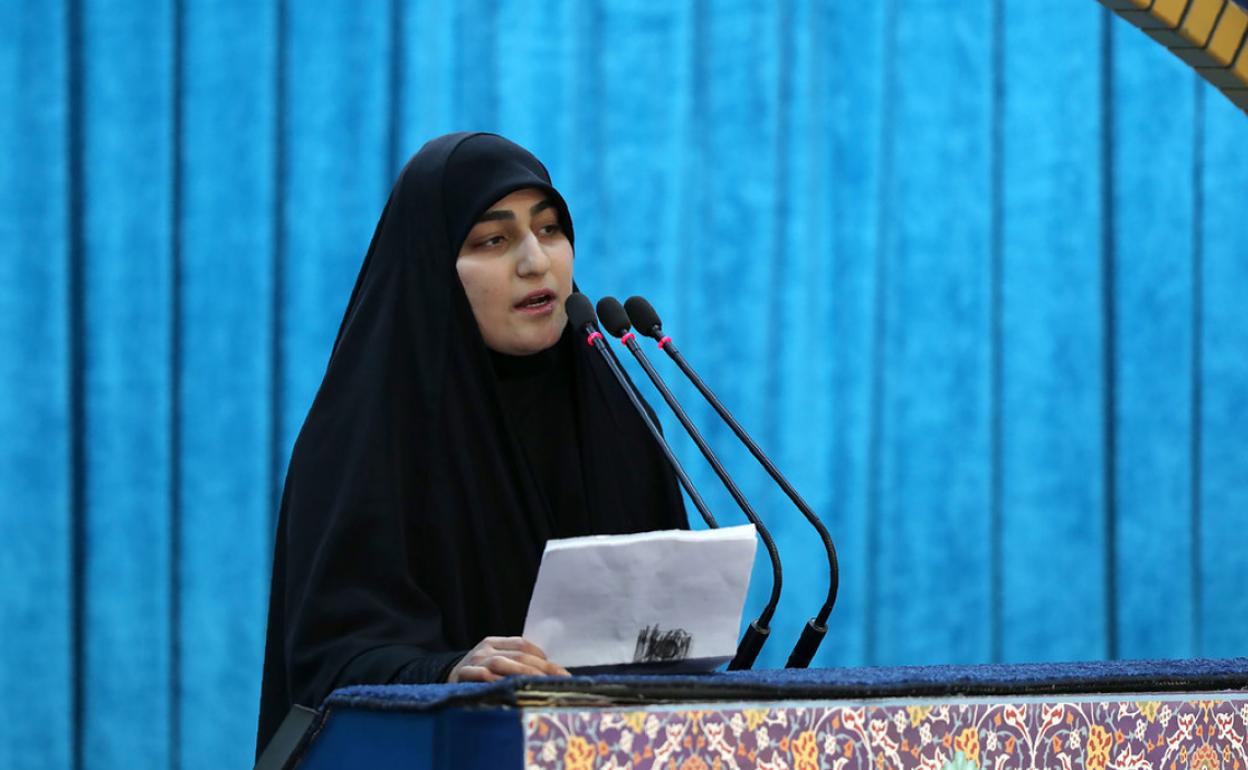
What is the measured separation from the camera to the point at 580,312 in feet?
4.99

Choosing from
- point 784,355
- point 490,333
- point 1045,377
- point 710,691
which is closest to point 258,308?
point 784,355

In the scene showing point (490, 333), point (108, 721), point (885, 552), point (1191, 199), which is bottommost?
point (108, 721)

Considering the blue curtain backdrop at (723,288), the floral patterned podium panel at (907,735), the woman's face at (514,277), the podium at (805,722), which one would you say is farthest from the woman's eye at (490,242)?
the blue curtain backdrop at (723,288)

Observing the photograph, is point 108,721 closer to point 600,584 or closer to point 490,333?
point 490,333

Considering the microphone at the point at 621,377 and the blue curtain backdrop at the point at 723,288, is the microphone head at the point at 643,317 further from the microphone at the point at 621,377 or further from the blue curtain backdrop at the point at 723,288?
the blue curtain backdrop at the point at 723,288

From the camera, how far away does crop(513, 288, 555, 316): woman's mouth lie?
1.70 metres

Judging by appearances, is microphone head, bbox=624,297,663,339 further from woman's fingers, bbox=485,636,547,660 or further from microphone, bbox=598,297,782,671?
woman's fingers, bbox=485,636,547,660

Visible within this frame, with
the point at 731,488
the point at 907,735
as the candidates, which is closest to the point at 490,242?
the point at 731,488

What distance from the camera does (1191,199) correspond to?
10.8 feet

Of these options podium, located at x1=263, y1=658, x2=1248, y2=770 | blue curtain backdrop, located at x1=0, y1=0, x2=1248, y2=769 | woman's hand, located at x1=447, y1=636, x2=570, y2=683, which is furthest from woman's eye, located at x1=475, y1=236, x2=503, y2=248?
blue curtain backdrop, located at x1=0, y1=0, x2=1248, y2=769

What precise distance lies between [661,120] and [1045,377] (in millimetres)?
973

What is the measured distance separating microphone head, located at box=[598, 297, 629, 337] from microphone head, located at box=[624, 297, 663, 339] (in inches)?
1.8

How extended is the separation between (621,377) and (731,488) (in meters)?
0.16

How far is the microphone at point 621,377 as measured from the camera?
4.41ft
